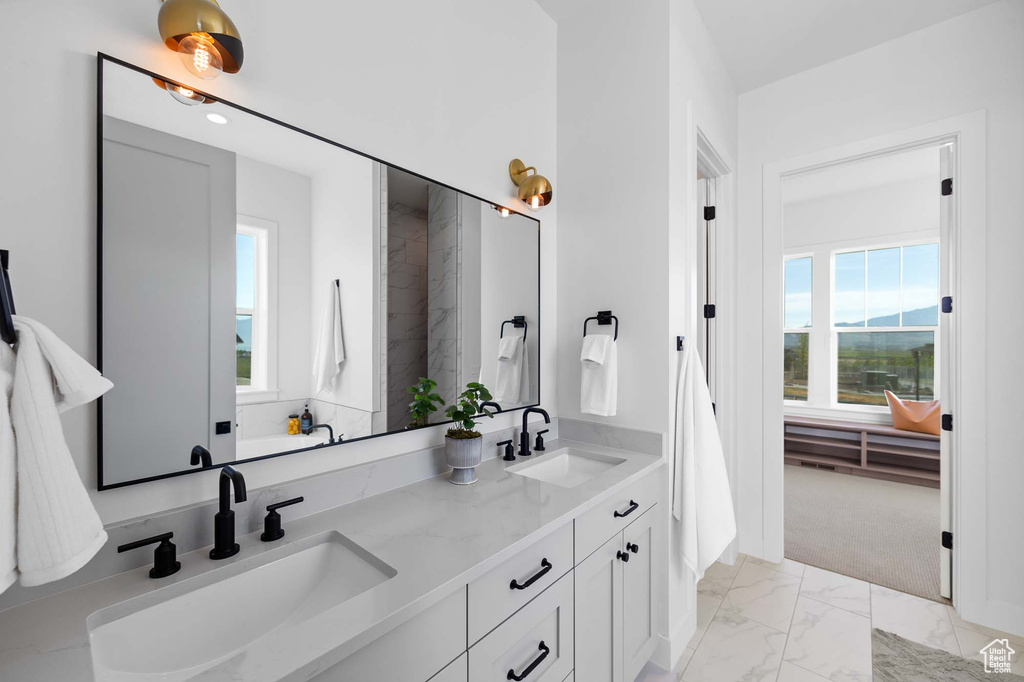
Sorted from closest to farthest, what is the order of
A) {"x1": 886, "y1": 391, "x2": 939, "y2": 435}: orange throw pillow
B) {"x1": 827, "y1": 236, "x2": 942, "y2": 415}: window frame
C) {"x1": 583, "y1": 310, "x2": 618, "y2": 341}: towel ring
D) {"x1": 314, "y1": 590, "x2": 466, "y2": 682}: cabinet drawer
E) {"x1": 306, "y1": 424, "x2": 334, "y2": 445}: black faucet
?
1. {"x1": 314, "y1": 590, "x2": 466, "y2": 682}: cabinet drawer
2. {"x1": 306, "y1": 424, "x2": 334, "y2": 445}: black faucet
3. {"x1": 583, "y1": 310, "x2": 618, "y2": 341}: towel ring
4. {"x1": 886, "y1": 391, "x2": 939, "y2": 435}: orange throw pillow
5. {"x1": 827, "y1": 236, "x2": 942, "y2": 415}: window frame

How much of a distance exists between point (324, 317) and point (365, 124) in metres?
0.62

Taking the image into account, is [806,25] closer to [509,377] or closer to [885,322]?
[509,377]

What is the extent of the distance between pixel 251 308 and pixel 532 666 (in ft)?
3.75

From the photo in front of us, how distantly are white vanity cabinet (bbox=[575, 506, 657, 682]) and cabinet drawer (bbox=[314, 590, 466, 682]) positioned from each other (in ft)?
1.65

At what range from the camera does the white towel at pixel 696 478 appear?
182 cm

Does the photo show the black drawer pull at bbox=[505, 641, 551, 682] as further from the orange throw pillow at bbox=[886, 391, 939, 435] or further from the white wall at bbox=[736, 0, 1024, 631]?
the orange throw pillow at bbox=[886, 391, 939, 435]

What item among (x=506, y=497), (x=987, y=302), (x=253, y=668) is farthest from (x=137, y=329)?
(x=987, y=302)

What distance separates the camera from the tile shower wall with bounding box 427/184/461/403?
5.16ft

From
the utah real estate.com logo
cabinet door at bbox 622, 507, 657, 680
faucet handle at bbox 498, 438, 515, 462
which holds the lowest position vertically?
the utah real estate.com logo

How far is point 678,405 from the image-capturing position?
187cm

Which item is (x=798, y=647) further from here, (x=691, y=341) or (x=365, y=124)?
(x=365, y=124)

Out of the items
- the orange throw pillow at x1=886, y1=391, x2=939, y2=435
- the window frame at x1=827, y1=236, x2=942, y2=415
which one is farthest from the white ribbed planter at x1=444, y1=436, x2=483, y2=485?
the window frame at x1=827, y1=236, x2=942, y2=415

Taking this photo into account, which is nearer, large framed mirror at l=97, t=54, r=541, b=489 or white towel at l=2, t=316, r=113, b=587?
white towel at l=2, t=316, r=113, b=587

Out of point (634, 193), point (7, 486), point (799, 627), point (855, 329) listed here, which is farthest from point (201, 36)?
point (855, 329)
